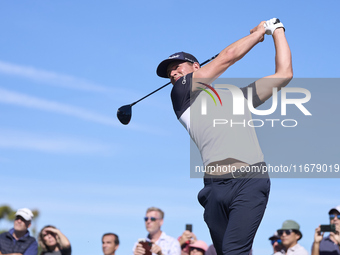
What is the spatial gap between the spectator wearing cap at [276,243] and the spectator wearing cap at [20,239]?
459 cm

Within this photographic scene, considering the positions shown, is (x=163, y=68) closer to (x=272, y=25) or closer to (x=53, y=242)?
(x=272, y=25)

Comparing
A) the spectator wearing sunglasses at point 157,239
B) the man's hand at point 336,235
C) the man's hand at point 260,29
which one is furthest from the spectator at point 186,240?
the man's hand at point 260,29

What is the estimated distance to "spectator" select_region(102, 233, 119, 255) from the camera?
9438mm

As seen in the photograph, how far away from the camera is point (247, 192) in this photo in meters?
4.11

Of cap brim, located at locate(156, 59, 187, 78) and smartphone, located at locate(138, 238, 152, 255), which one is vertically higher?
cap brim, located at locate(156, 59, 187, 78)

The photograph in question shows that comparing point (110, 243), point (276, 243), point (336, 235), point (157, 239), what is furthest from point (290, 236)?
point (110, 243)

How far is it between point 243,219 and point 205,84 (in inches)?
49.9

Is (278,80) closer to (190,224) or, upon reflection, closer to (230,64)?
(230,64)

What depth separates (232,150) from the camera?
13.9 feet

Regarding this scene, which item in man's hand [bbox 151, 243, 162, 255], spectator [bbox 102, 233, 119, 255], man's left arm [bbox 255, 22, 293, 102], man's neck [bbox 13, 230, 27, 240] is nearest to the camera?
man's left arm [bbox 255, 22, 293, 102]

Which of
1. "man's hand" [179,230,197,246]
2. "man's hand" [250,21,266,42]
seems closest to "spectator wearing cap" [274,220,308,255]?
"man's hand" [179,230,197,246]

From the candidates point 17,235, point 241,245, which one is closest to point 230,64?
point 241,245

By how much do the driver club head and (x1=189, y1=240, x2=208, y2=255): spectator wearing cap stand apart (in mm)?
3659

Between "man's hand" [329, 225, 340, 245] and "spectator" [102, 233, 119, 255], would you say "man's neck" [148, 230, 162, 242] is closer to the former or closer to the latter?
"spectator" [102, 233, 119, 255]
